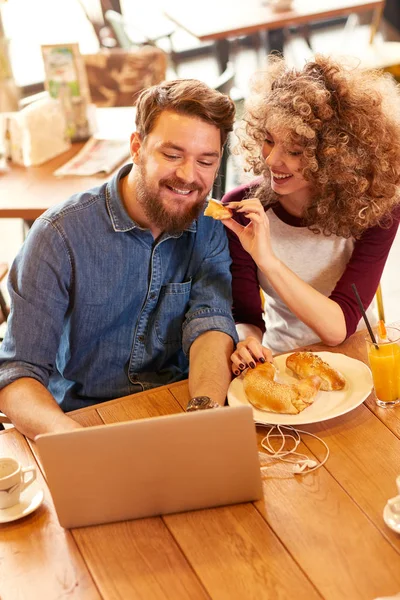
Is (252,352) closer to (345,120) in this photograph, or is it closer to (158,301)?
(158,301)

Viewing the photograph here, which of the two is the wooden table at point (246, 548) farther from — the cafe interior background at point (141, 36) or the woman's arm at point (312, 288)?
the cafe interior background at point (141, 36)

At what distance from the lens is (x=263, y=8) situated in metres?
5.04

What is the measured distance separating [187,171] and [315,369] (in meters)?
0.51

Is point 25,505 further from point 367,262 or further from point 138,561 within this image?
point 367,262

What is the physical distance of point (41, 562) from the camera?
1.41 m

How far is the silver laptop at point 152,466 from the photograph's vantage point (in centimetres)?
136

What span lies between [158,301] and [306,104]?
0.57m

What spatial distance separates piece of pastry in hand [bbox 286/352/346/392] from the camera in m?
1.74

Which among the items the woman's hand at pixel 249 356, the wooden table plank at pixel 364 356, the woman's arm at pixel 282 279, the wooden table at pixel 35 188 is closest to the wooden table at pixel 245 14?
the wooden table at pixel 35 188

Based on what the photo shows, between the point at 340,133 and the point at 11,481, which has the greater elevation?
the point at 340,133

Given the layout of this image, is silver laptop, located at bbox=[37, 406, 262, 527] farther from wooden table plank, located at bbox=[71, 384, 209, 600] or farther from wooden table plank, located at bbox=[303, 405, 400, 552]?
wooden table plank, located at bbox=[303, 405, 400, 552]

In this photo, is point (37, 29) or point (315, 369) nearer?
point (315, 369)

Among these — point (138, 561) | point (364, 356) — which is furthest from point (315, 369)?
point (138, 561)

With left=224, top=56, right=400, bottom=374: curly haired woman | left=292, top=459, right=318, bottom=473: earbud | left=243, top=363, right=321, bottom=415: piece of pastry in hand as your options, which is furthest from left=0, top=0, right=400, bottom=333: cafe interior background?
left=292, top=459, right=318, bottom=473: earbud
